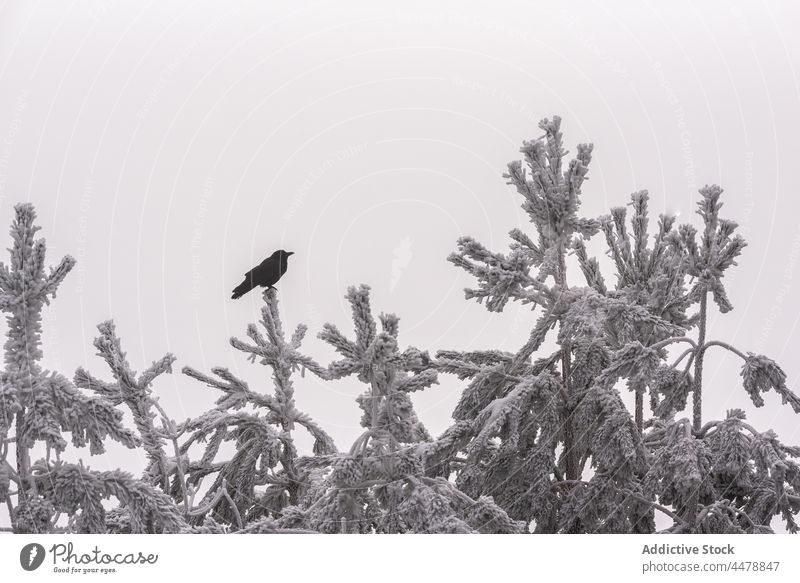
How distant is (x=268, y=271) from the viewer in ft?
13.7

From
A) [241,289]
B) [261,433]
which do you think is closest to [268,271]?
[241,289]

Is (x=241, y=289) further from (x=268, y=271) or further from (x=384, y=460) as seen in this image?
(x=384, y=460)

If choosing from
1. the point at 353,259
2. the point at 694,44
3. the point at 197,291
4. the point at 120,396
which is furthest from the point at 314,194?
the point at 694,44

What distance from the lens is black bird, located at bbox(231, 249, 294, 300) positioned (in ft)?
13.7

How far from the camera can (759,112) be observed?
4.47 meters

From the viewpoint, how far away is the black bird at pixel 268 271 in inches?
164

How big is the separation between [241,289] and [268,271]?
0.14 meters

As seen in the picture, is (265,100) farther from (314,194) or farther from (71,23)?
(71,23)

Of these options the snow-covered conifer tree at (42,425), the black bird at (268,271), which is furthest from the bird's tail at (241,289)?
the snow-covered conifer tree at (42,425)

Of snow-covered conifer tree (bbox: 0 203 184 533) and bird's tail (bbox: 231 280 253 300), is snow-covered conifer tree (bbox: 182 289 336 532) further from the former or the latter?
snow-covered conifer tree (bbox: 0 203 184 533)

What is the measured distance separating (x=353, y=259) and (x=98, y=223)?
982 mm
